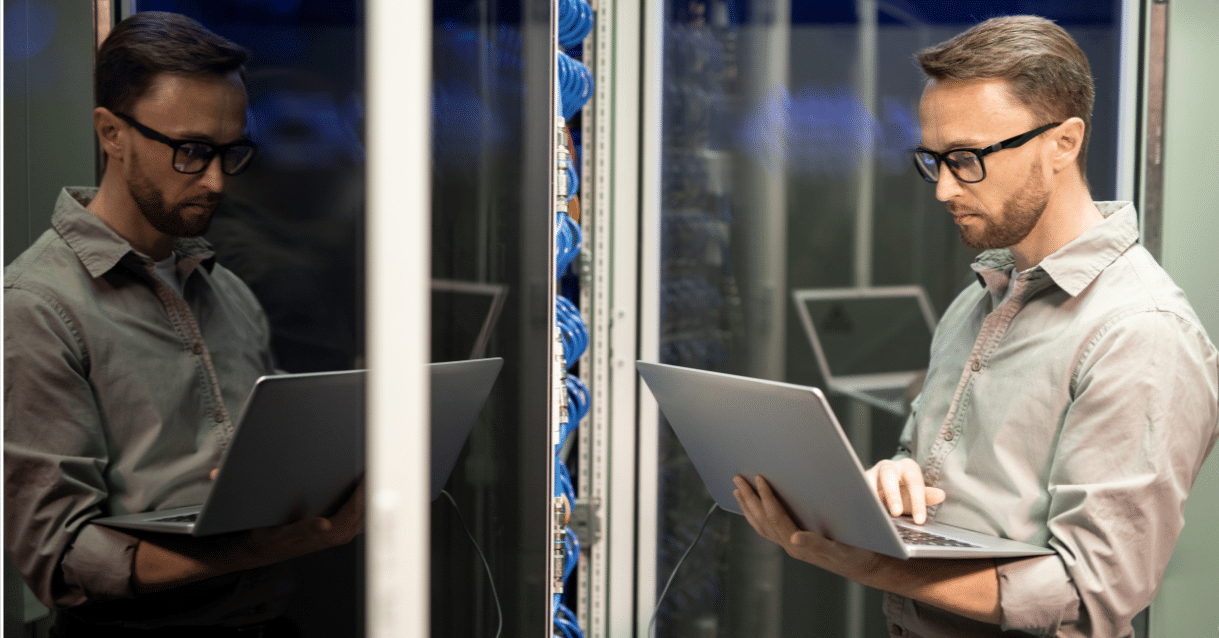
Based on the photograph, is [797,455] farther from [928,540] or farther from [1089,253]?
[1089,253]

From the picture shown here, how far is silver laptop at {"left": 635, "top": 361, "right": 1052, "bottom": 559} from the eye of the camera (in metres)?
1.12

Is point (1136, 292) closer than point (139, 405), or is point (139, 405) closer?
point (139, 405)

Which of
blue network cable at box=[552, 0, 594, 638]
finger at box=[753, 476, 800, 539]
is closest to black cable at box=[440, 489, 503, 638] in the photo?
finger at box=[753, 476, 800, 539]

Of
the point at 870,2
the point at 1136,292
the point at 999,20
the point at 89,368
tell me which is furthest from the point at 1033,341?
the point at 89,368

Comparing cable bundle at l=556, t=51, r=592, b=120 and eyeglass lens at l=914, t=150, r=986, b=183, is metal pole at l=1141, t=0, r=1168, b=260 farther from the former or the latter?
cable bundle at l=556, t=51, r=592, b=120

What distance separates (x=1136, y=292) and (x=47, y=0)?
1.42m

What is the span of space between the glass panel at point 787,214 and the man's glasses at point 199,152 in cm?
183

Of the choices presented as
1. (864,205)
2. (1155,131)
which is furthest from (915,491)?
(1155,131)

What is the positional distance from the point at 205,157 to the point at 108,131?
3.1 inches

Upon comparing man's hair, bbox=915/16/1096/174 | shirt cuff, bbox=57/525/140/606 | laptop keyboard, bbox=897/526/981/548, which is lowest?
laptop keyboard, bbox=897/526/981/548

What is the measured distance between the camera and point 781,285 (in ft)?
7.82

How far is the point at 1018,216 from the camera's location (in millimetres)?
1493

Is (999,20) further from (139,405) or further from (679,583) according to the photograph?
(679,583)

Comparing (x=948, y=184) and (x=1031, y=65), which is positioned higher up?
(x=1031, y=65)
